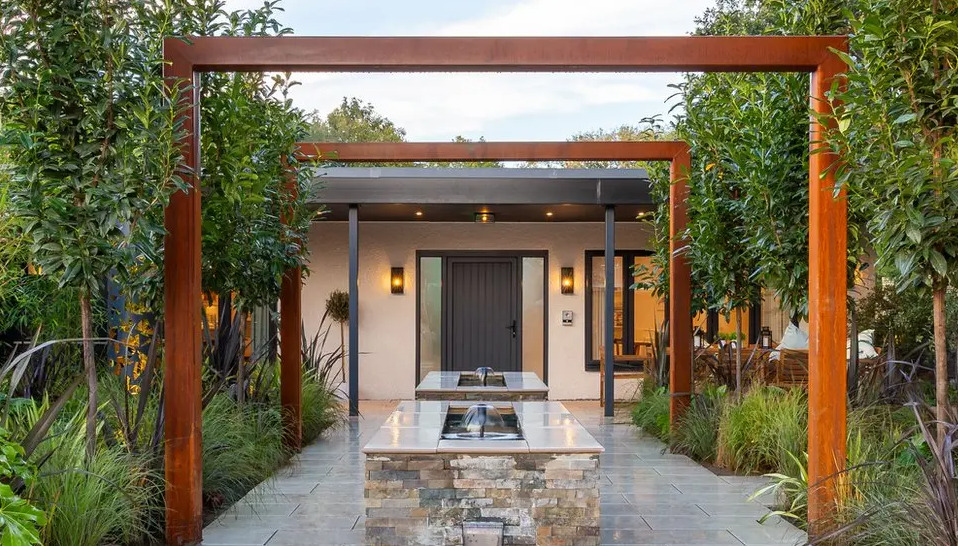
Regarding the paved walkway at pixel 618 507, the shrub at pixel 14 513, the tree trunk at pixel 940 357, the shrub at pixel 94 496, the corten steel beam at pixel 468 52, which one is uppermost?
the corten steel beam at pixel 468 52

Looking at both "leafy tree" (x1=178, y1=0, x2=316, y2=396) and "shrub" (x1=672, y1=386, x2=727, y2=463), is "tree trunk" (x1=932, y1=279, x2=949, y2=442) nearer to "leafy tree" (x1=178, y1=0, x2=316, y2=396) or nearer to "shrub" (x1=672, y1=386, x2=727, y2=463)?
"shrub" (x1=672, y1=386, x2=727, y2=463)

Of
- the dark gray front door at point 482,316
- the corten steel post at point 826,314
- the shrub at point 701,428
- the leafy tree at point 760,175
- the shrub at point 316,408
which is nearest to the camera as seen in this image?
the corten steel post at point 826,314

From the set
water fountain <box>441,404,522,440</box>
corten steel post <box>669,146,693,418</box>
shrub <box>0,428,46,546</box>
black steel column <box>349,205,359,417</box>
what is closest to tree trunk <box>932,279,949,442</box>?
water fountain <box>441,404,522,440</box>

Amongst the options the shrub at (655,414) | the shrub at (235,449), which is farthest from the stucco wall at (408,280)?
the shrub at (235,449)

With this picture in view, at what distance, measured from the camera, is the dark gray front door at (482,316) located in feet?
40.0

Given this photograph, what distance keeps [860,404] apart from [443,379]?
12.2 ft

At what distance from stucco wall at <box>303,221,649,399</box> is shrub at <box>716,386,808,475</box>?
5.35 m

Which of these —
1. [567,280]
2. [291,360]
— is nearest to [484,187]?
[567,280]

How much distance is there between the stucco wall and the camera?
11.9m

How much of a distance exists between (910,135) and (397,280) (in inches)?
339

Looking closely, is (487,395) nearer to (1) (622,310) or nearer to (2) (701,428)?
(2) (701,428)

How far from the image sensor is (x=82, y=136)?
13.2ft

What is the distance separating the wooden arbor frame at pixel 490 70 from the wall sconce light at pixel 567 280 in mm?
7592

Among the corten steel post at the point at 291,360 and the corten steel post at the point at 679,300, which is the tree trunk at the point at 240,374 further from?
the corten steel post at the point at 679,300
